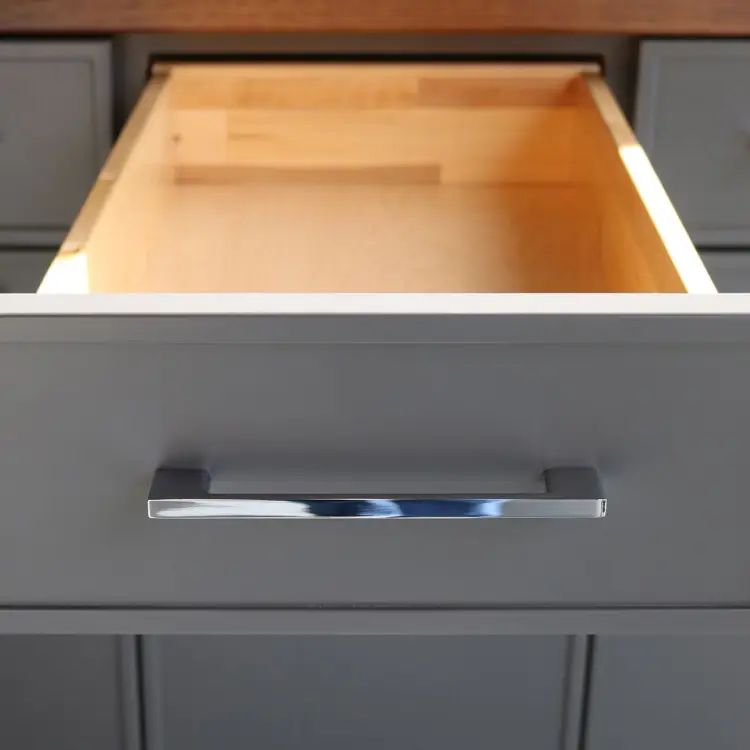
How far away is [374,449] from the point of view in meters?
0.48

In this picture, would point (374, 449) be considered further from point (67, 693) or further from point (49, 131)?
point (49, 131)

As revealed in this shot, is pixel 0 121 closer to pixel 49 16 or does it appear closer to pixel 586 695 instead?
pixel 49 16

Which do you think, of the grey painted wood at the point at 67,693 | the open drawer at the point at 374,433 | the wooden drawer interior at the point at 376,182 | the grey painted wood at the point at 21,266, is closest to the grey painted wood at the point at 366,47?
the wooden drawer interior at the point at 376,182

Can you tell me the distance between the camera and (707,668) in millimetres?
688

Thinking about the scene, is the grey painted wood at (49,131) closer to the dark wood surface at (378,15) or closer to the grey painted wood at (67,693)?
the dark wood surface at (378,15)

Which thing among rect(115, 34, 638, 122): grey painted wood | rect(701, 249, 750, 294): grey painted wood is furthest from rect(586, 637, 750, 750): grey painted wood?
rect(115, 34, 638, 122): grey painted wood

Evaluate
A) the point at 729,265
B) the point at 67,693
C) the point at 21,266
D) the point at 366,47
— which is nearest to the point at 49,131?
the point at 21,266

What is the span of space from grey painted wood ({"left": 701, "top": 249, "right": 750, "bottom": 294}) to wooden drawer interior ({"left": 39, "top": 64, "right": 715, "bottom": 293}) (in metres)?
0.12

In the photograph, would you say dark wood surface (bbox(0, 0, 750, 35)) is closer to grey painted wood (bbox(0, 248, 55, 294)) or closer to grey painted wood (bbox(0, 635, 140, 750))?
grey painted wood (bbox(0, 248, 55, 294))

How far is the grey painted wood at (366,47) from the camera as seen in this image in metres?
0.83

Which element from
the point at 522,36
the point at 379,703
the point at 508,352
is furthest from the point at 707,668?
the point at 522,36

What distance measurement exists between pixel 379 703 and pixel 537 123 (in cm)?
48

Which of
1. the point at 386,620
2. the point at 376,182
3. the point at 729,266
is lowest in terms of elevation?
the point at 386,620

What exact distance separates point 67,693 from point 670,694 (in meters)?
0.40
